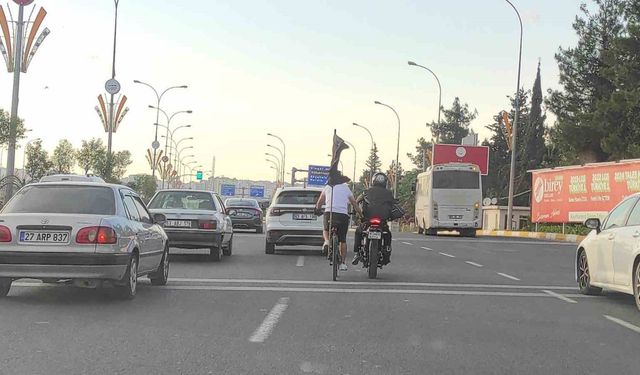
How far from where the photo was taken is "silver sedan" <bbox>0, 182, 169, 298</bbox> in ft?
28.0

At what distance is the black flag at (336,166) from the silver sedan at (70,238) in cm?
411

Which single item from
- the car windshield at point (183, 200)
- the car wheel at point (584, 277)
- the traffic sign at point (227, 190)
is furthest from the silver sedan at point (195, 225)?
the traffic sign at point (227, 190)

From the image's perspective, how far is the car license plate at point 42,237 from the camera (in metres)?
8.60

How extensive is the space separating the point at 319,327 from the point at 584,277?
5.16 metres

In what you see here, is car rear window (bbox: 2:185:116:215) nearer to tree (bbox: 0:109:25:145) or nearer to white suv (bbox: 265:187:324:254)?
white suv (bbox: 265:187:324:254)

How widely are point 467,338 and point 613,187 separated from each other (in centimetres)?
2791

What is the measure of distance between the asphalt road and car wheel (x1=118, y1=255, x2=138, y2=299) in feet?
0.42

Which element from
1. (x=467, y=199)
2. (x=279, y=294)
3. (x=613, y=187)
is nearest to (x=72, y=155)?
(x=467, y=199)

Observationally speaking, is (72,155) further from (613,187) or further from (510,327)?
(510,327)

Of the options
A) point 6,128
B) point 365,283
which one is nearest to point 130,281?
point 365,283

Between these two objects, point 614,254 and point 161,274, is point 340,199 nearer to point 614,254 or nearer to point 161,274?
point 161,274

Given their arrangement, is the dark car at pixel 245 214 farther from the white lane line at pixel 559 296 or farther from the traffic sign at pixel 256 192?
the traffic sign at pixel 256 192

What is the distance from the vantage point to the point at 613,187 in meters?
32.6

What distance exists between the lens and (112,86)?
111 ft
